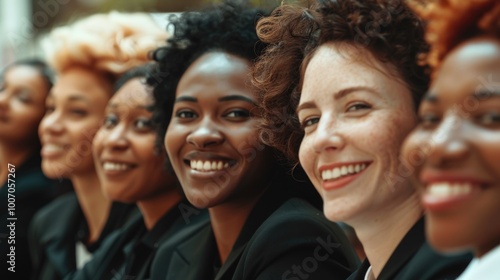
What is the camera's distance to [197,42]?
2.65 metres

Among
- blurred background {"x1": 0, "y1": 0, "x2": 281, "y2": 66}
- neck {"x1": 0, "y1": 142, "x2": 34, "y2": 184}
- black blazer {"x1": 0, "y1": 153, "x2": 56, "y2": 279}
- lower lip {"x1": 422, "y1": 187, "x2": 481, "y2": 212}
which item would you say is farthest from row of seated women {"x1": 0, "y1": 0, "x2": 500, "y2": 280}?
blurred background {"x1": 0, "y1": 0, "x2": 281, "y2": 66}

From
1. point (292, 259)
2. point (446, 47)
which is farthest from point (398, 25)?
point (292, 259)

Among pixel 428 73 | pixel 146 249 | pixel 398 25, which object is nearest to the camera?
pixel 428 73

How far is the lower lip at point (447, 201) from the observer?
1.30m

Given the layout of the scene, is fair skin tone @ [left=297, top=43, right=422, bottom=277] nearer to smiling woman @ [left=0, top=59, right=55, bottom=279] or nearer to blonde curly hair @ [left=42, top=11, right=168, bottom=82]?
blonde curly hair @ [left=42, top=11, right=168, bottom=82]

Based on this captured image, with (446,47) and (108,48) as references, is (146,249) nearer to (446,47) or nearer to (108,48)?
(108,48)

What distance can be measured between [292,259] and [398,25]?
0.63 metres

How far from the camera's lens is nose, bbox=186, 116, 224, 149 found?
2.40 metres

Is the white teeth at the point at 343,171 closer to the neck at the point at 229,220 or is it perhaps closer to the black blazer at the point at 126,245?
the neck at the point at 229,220

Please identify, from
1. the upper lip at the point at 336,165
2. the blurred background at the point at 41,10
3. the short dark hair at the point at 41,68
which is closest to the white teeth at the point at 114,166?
the short dark hair at the point at 41,68

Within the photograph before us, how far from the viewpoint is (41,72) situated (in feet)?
13.1

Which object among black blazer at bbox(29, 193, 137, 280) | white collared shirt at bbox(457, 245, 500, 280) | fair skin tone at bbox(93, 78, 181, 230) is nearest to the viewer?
white collared shirt at bbox(457, 245, 500, 280)

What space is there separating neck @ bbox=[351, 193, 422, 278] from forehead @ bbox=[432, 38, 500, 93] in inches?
18.6

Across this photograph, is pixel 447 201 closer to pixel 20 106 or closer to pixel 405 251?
pixel 405 251
